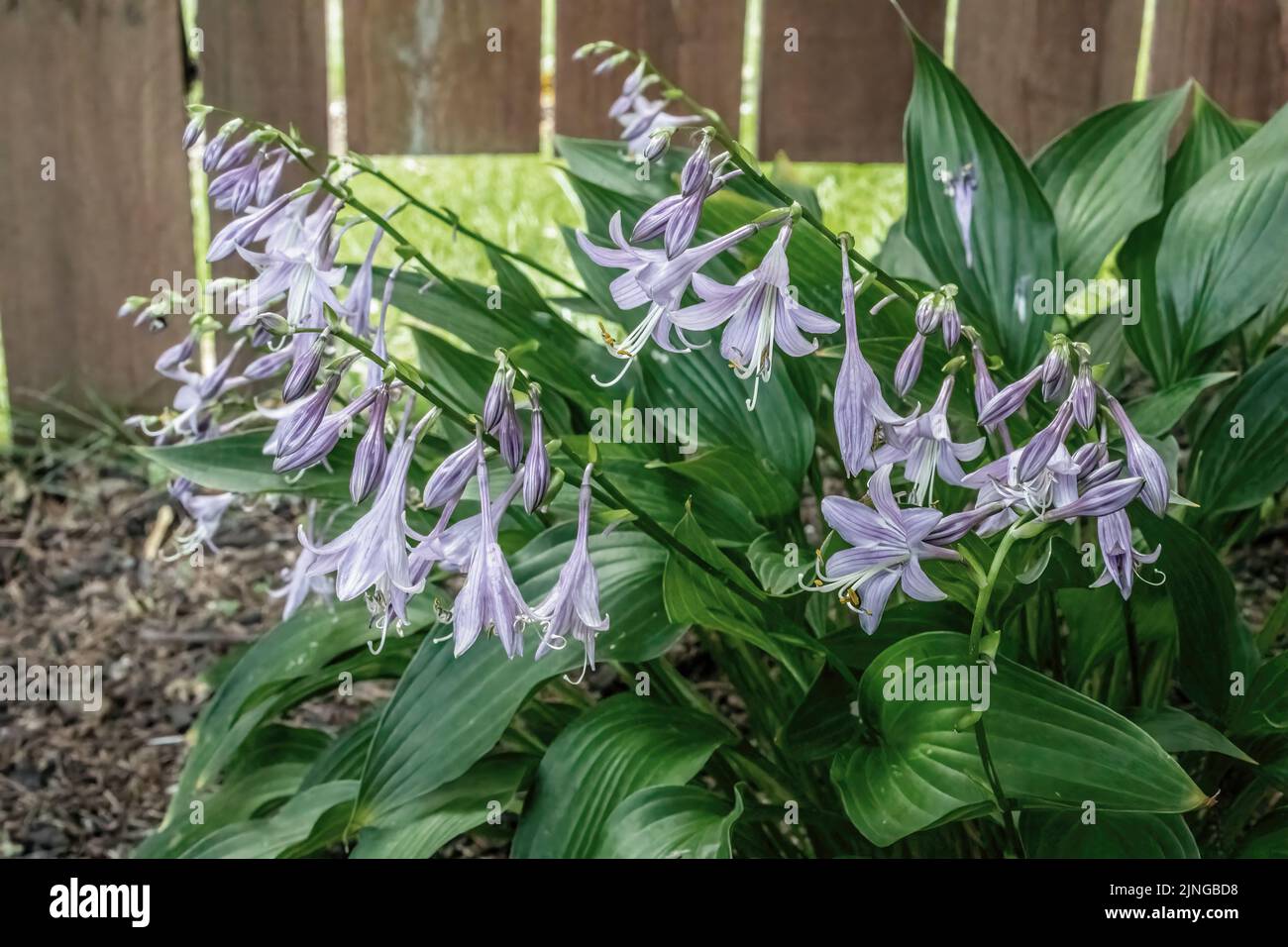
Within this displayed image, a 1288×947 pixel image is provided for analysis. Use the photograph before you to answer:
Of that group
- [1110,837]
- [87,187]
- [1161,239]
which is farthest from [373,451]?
[87,187]

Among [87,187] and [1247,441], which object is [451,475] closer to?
[1247,441]

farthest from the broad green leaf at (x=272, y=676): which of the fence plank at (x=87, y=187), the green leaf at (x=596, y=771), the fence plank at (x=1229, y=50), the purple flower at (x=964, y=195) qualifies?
the fence plank at (x=1229, y=50)

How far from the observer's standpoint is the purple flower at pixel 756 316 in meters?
1.54

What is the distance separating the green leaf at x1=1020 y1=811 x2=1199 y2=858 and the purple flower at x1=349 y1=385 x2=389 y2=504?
3.30 feet

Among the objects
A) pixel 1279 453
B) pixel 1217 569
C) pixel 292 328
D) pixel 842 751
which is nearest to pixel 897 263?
pixel 1279 453

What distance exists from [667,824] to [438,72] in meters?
2.61

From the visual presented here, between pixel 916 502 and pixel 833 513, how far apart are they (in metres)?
0.17

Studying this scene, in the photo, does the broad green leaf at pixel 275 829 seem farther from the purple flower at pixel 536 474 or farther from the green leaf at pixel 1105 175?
the green leaf at pixel 1105 175

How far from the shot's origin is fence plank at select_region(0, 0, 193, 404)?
11.9ft

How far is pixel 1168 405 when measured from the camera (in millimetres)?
2078

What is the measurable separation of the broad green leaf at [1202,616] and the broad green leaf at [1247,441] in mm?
239

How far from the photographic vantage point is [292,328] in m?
1.60

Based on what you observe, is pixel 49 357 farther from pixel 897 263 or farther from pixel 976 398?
pixel 976 398

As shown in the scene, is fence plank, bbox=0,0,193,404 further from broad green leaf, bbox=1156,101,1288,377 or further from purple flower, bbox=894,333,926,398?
purple flower, bbox=894,333,926,398
